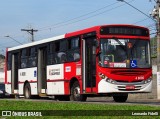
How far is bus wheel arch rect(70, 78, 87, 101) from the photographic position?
2230 centimetres

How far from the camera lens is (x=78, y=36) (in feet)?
73.8

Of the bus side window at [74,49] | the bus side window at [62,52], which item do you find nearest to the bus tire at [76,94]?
the bus side window at [74,49]

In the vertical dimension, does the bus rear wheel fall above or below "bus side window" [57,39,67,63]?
below

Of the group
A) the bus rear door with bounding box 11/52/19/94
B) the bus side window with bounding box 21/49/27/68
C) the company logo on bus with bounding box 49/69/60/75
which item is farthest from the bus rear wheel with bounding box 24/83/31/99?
the company logo on bus with bounding box 49/69/60/75

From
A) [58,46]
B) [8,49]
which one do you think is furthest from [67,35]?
[8,49]

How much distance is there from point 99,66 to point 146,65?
2.17 metres

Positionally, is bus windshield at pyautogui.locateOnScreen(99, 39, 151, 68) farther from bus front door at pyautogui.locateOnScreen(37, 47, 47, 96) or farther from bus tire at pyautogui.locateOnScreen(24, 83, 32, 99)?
bus tire at pyautogui.locateOnScreen(24, 83, 32, 99)

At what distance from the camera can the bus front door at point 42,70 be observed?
86.9 feet

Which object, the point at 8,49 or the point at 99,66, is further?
the point at 8,49

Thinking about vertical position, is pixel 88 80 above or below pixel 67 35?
below

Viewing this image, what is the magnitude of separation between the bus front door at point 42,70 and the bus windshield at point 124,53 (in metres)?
6.48

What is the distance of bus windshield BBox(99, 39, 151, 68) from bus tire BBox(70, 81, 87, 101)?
238 centimetres

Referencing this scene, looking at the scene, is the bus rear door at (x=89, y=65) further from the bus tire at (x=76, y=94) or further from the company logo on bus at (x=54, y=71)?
the company logo on bus at (x=54, y=71)

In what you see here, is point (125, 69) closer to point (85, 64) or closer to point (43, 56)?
point (85, 64)
